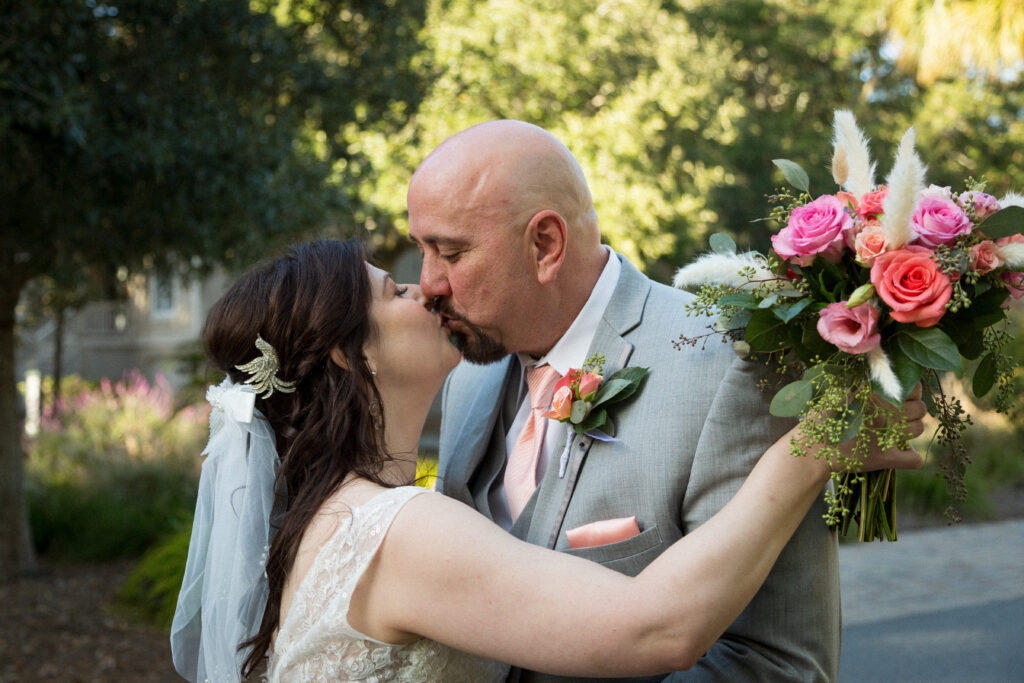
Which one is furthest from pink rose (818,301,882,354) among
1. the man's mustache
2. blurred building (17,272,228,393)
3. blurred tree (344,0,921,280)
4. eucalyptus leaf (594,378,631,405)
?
blurred building (17,272,228,393)

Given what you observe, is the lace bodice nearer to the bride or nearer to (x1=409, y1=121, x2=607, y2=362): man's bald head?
the bride

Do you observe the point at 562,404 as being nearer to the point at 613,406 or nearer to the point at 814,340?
the point at 613,406

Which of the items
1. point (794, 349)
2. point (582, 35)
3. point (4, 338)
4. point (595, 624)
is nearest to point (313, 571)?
point (595, 624)

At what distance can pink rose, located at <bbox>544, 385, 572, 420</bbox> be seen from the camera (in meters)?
2.71

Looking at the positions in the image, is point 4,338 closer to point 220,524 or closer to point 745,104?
point 220,524

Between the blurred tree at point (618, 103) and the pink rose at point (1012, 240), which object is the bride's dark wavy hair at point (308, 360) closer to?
the pink rose at point (1012, 240)

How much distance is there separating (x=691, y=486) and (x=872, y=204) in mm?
836

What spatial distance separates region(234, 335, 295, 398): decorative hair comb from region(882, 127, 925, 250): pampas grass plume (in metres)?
1.74

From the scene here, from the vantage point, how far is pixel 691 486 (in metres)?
2.49

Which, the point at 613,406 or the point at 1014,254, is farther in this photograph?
the point at 613,406

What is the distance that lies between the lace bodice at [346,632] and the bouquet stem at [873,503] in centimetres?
107

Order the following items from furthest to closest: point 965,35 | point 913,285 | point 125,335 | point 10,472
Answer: point 125,335, point 965,35, point 10,472, point 913,285

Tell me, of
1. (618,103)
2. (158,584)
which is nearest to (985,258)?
(158,584)

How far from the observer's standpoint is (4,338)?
9.37 metres
